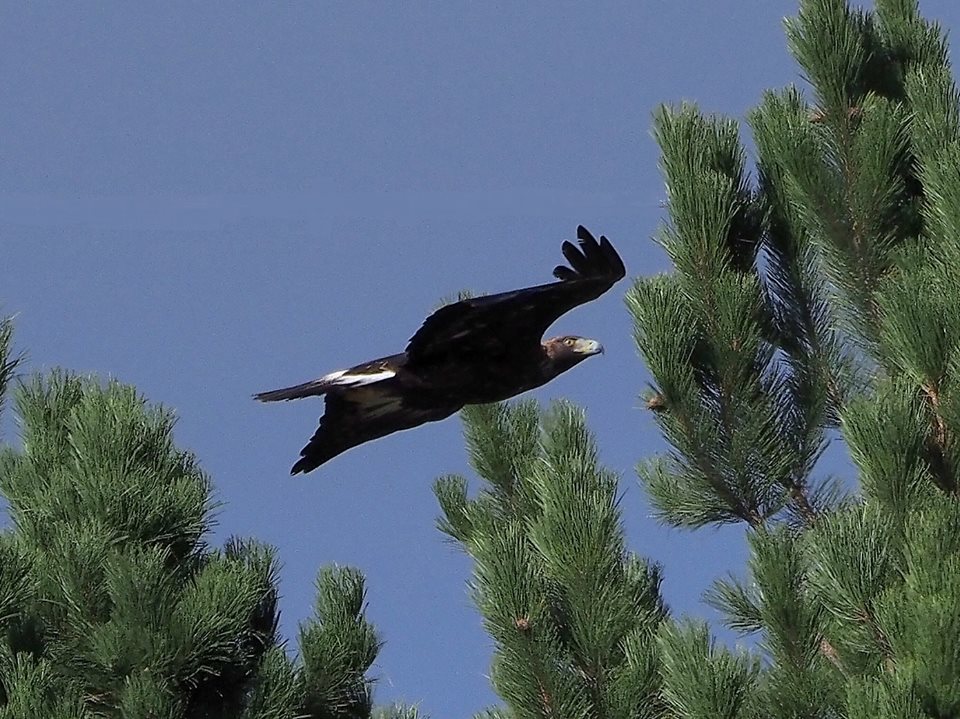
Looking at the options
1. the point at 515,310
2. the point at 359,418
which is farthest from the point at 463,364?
the point at 359,418

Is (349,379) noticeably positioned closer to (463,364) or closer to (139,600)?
(463,364)

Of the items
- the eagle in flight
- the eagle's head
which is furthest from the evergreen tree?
the eagle in flight

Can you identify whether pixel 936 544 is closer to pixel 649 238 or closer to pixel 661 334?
pixel 661 334

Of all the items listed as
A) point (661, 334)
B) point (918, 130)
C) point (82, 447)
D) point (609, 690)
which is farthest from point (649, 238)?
point (82, 447)

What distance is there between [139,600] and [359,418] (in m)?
0.98

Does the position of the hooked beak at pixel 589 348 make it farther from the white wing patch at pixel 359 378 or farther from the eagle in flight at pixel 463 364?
the white wing patch at pixel 359 378

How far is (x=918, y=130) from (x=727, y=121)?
2.32 feet

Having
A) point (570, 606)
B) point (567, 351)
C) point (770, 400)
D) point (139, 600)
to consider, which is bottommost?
point (570, 606)

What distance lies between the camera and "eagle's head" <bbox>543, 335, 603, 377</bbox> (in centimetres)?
539

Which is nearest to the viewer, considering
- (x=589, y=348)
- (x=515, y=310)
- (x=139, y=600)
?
(x=515, y=310)

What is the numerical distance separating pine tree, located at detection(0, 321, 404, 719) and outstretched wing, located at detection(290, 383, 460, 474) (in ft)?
1.97

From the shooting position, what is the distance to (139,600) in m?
5.36

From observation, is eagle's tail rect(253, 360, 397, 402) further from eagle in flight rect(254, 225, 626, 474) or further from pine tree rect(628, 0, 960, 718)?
pine tree rect(628, 0, 960, 718)

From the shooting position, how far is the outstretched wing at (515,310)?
5004 mm
